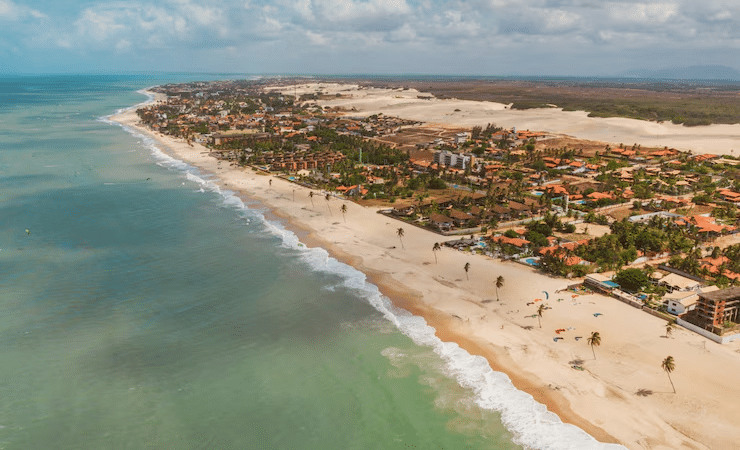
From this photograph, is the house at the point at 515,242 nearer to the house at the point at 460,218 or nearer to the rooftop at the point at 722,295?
the house at the point at 460,218

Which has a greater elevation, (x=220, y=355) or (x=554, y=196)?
(x=554, y=196)

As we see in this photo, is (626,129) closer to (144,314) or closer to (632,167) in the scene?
(632,167)

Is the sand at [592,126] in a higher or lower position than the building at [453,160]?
higher

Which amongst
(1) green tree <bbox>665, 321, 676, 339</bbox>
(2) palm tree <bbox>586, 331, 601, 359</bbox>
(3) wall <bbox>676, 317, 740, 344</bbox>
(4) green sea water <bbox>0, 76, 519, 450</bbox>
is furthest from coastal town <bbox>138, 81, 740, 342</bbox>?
(4) green sea water <bbox>0, 76, 519, 450</bbox>

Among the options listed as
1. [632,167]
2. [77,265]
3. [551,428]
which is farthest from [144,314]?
[632,167]

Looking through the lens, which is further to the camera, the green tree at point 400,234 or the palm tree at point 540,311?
the green tree at point 400,234

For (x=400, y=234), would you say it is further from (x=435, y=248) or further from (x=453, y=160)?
(x=453, y=160)

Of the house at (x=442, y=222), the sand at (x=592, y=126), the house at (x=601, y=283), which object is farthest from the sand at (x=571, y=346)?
the sand at (x=592, y=126)

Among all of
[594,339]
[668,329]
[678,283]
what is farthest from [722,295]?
[594,339]
